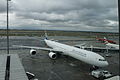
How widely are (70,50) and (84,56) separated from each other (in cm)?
440

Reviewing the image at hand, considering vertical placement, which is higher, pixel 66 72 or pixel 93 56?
pixel 93 56

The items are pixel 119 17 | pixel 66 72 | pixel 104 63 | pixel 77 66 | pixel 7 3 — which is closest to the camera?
pixel 119 17

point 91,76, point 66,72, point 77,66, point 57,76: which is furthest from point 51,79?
point 77,66

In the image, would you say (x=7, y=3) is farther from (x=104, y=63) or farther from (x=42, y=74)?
(x=104, y=63)

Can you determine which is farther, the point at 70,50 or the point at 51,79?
the point at 70,50

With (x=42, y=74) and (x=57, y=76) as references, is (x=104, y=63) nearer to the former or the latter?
(x=57, y=76)

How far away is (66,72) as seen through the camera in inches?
792

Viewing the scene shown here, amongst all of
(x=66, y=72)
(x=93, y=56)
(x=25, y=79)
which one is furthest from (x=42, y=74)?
(x=25, y=79)

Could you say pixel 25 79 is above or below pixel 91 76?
above

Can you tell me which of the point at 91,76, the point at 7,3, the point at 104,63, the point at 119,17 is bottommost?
the point at 91,76

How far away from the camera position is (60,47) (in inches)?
1109

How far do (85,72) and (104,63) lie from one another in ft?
11.4

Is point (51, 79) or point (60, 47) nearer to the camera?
point (51, 79)

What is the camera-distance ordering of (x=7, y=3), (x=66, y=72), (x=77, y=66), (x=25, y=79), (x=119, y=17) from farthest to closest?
(x=77, y=66), (x=66, y=72), (x=7, y=3), (x=25, y=79), (x=119, y=17)
